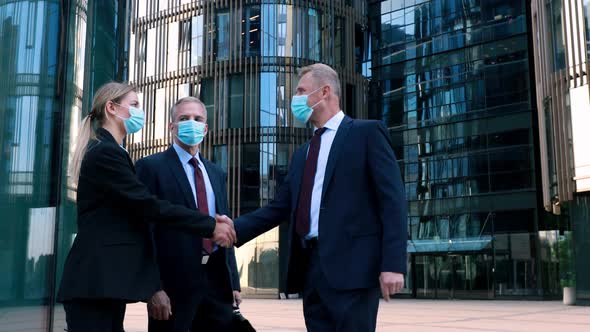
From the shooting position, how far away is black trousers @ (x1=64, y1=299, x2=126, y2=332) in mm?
3457

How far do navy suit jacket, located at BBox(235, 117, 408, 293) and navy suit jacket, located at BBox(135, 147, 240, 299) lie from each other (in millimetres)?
772

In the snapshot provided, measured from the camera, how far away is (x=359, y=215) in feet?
12.9

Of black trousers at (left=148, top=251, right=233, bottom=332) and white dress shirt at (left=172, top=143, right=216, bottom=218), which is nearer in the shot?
black trousers at (left=148, top=251, right=233, bottom=332)

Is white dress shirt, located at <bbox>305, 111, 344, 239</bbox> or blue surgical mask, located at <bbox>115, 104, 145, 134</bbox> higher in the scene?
blue surgical mask, located at <bbox>115, 104, 145, 134</bbox>

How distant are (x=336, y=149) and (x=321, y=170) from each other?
0.56ft

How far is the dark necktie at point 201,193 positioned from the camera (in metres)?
4.76

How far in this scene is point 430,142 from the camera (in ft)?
102

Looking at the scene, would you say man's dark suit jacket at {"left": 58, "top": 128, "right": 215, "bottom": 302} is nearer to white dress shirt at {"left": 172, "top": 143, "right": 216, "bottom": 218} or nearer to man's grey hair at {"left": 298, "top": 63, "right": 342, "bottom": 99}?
white dress shirt at {"left": 172, "top": 143, "right": 216, "bottom": 218}

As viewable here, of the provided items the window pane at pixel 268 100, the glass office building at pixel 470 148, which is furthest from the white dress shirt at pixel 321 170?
the window pane at pixel 268 100

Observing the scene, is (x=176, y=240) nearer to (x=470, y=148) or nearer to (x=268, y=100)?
(x=470, y=148)

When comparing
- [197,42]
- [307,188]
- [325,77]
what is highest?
[197,42]

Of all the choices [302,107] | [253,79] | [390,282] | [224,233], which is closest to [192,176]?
[224,233]

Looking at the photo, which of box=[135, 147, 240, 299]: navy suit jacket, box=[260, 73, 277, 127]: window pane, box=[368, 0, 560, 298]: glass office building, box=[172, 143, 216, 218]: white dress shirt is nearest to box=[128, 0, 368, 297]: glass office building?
box=[260, 73, 277, 127]: window pane

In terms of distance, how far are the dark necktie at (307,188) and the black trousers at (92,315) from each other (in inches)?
46.1
